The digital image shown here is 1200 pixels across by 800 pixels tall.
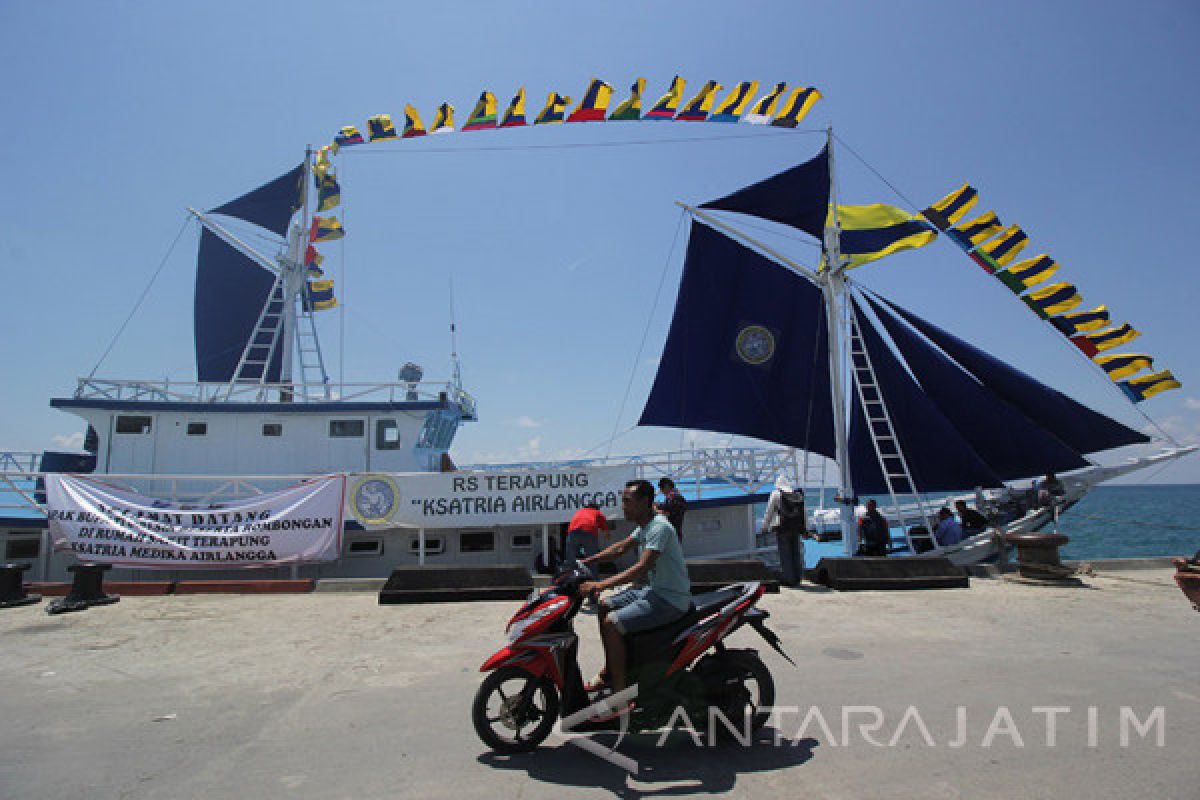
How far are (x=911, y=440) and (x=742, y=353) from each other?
450cm

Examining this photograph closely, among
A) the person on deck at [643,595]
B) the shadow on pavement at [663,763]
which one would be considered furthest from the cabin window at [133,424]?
the person on deck at [643,595]

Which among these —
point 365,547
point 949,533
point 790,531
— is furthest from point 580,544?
point 949,533

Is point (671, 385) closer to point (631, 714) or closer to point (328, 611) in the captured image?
point (328, 611)

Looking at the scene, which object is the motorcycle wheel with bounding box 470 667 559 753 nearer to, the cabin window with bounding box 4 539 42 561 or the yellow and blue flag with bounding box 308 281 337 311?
the cabin window with bounding box 4 539 42 561

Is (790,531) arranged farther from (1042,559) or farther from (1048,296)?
(1048,296)

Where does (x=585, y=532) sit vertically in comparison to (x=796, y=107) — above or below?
below

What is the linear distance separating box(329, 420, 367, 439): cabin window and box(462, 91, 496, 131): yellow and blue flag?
7.16m

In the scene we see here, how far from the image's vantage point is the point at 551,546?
42.2 ft

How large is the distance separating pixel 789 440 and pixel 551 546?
6.75 meters

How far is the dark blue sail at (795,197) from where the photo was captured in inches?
590

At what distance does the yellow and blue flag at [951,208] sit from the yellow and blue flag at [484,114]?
9368mm

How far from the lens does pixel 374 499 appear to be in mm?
11609

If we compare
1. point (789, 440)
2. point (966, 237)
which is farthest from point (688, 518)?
point (966, 237)

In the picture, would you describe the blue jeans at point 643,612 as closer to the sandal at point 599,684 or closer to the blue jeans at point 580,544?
the sandal at point 599,684
